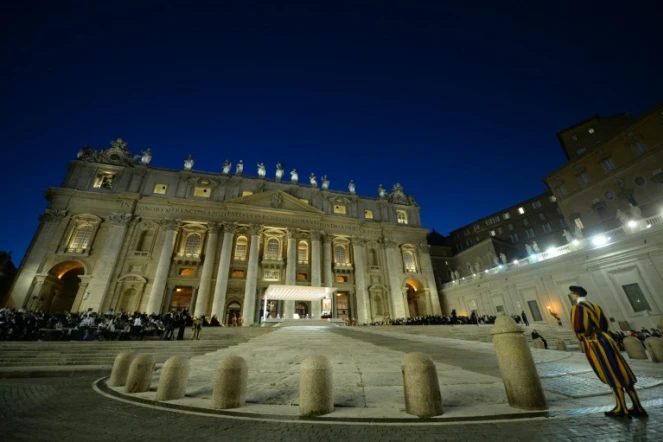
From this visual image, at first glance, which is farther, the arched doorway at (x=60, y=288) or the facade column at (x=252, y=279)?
the facade column at (x=252, y=279)

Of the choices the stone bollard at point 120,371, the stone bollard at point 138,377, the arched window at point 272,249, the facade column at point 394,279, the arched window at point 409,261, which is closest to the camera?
the stone bollard at point 138,377

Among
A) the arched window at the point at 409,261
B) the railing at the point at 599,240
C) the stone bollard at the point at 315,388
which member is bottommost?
the stone bollard at the point at 315,388

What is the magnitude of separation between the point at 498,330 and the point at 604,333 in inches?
55.6

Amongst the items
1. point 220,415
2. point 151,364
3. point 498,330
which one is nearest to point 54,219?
point 151,364

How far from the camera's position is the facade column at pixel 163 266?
2706 centimetres

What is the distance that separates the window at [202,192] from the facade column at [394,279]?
25.0m

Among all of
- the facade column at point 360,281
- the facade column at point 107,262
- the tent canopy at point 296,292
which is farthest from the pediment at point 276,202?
the facade column at point 107,262

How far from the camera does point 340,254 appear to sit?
3797 cm

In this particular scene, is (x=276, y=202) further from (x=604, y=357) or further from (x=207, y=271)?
(x=604, y=357)

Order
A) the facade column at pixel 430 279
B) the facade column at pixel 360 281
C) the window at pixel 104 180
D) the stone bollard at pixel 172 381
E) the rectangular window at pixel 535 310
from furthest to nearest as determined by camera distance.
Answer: the facade column at pixel 430 279 < the facade column at pixel 360 281 < the window at pixel 104 180 < the rectangular window at pixel 535 310 < the stone bollard at pixel 172 381

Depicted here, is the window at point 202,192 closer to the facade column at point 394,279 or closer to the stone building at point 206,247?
the stone building at point 206,247

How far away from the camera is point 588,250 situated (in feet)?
68.9

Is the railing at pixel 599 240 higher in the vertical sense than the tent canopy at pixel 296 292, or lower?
higher

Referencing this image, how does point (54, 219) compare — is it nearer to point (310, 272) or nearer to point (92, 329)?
point (92, 329)
